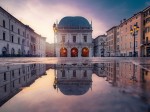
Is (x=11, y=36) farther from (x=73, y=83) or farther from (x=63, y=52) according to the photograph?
(x=73, y=83)

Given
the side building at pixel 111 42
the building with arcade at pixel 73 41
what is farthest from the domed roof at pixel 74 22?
the side building at pixel 111 42

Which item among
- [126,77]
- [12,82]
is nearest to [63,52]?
[126,77]

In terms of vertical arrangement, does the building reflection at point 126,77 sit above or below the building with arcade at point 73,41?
below

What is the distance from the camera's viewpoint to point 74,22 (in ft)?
207

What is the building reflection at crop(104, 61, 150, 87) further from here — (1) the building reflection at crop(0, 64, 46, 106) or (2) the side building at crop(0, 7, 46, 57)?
(2) the side building at crop(0, 7, 46, 57)

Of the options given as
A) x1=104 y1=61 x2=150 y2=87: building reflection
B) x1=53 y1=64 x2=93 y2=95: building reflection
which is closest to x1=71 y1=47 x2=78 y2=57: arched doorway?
x1=104 y1=61 x2=150 y2=87: building reflection

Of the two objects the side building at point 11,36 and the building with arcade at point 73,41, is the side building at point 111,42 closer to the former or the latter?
the building with arcade at point 73,41

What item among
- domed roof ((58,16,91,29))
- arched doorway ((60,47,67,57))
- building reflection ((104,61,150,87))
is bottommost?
building reflection ((104,61,150,87))

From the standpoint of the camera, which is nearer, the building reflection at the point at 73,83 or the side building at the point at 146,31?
the building reflection at the point at 73,83

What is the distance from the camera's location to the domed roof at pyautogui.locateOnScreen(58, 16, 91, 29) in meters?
62.1

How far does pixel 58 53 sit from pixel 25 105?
56408 mm

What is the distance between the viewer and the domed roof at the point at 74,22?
62.1 m

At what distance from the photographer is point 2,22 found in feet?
101

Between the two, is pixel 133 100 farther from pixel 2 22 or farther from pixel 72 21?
pixel 72 21
